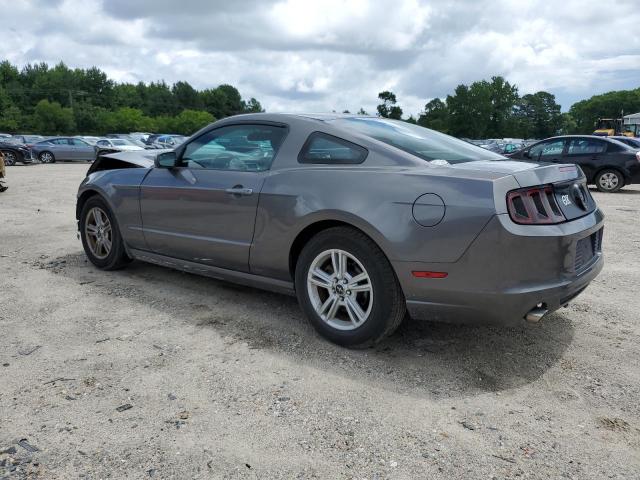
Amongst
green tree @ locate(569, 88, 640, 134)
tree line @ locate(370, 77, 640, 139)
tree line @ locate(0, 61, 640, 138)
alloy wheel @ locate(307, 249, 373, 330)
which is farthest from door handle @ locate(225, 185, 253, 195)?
green tree @ locate(569, 88, 640, 134)

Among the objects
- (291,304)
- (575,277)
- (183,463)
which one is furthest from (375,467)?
(291,304)

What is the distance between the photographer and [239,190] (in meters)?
3.98

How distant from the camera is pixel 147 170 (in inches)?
193

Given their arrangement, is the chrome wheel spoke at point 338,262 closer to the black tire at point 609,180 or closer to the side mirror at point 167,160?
the side mirror at point 167,160

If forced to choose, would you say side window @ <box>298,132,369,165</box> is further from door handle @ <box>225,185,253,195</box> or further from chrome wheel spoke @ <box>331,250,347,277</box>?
chrome wheel spoke @ <box>331,250,347,277</box>

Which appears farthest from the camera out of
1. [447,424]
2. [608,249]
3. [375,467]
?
[608,249]

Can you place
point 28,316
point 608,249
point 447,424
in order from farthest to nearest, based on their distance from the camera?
point 608,249, point 28,316, point 447,424

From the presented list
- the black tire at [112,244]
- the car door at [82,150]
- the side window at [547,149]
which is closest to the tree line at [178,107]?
the car door at [82,150]

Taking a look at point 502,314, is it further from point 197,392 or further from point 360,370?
point 197,392

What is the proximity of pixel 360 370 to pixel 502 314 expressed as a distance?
2.88 ft

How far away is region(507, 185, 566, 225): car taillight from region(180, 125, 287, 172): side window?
1.71 meters

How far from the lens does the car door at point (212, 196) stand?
4.00 metres

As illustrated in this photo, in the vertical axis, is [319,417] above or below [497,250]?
below

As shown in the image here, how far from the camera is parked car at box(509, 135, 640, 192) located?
13.4 metres
